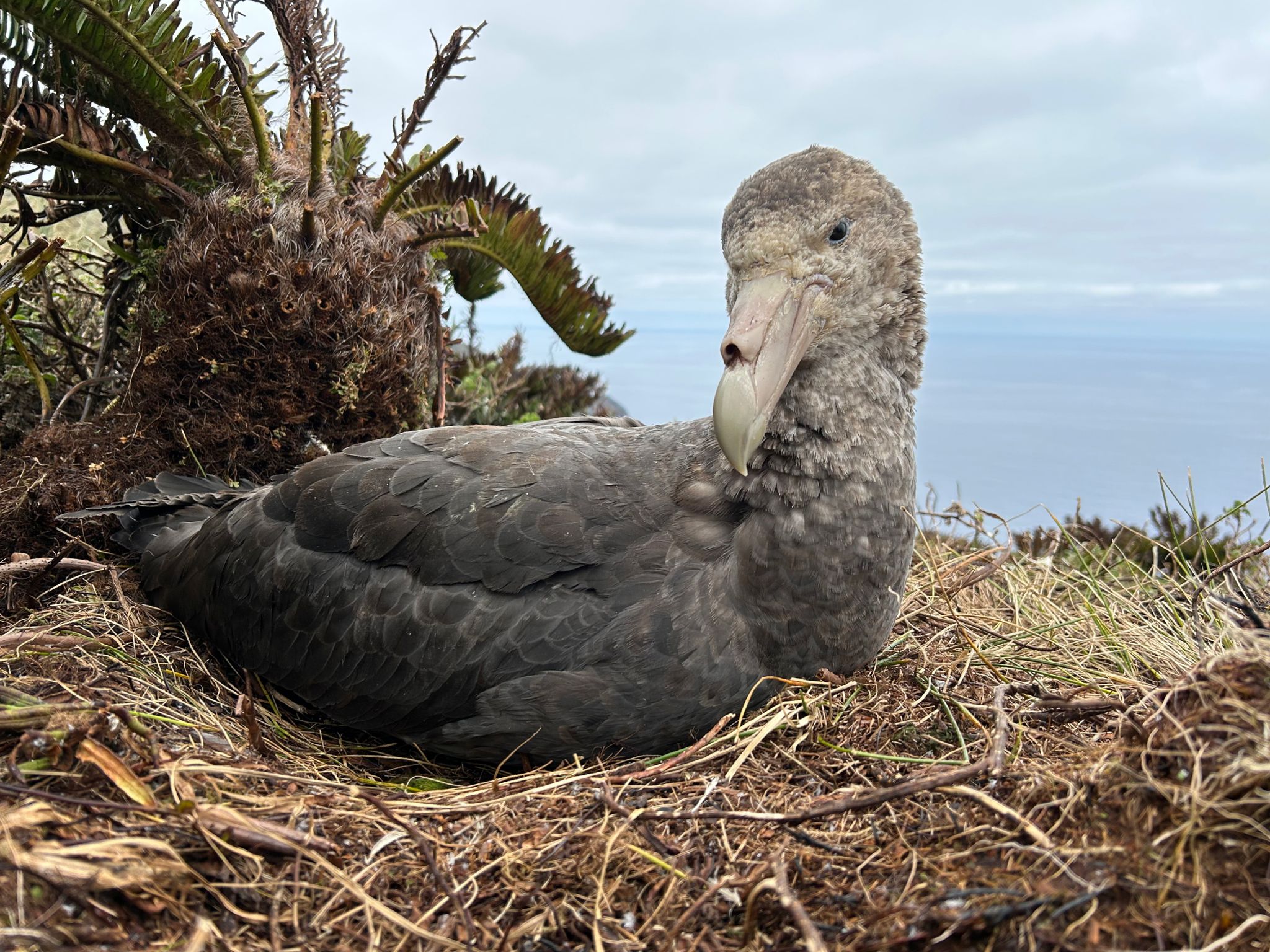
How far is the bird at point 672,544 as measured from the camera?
3031mm

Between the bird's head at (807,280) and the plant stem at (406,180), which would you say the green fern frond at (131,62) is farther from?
the bird's head at (807,280)

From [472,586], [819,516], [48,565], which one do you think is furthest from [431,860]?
[48,565]

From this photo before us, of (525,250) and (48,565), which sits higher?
(525,250)

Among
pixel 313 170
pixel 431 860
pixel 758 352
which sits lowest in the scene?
pixel 431 860

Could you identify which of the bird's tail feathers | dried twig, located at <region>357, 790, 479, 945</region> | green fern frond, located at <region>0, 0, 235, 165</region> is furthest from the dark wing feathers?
green fern frond, located at <region>0, 0, 235, 165</region>

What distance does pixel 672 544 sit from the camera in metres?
3.24

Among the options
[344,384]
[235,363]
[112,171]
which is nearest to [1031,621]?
[344,384]

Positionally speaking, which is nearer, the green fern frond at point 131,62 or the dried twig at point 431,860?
the dried twig at point 431,860

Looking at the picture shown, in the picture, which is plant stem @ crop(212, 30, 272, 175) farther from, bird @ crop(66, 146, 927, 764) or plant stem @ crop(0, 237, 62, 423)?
bird @ crop(66, 146, 927, 764)

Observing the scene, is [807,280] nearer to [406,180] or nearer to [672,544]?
[672,544]

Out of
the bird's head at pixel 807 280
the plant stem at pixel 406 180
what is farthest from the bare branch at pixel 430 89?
the bird's head at pixel 807 280

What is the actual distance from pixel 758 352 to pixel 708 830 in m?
1.41

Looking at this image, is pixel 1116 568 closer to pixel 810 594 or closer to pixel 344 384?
pixel 810 594

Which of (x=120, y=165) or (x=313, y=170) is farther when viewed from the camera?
(x=313, y=170)
